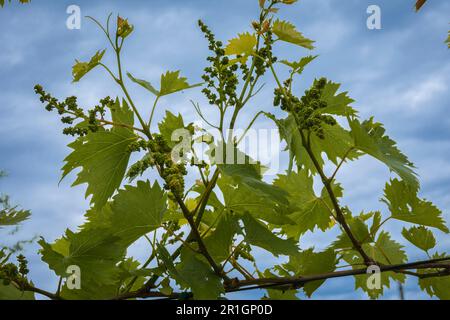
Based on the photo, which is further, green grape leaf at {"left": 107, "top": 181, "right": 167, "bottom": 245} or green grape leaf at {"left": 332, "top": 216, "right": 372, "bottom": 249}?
green grape leaf at {"left": 332, "top": 216, "right": 372, "bottom": 249}

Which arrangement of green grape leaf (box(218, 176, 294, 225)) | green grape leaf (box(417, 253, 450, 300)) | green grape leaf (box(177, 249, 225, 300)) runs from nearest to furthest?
1. green grape leaf (box(177, 249, 225, 300))
2. green grape leaf (box(218, 176, 294, 225))
3. green grape leaf (box(417, 253, 450, 300))

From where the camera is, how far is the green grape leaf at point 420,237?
6.46 feet

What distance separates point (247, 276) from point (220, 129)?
0.50 m

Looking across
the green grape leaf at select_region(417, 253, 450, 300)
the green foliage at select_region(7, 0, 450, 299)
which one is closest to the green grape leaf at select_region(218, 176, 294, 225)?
the green foliage at select_region(7, 0, 450, 299)

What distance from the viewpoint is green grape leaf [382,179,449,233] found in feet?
6.14

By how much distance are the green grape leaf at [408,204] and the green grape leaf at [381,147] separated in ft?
0.44

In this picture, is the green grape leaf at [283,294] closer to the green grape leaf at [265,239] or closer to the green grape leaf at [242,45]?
the green grape leaf at [265,239]

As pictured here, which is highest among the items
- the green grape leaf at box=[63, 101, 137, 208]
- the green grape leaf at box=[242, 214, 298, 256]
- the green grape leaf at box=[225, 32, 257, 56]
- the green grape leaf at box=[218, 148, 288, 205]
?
the green grape leaf at box=[225, 32, 257, 56]

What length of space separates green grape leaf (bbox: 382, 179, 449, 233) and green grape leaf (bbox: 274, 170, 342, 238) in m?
0.23

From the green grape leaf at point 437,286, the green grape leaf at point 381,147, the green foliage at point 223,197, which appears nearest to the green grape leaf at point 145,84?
the green foliage at point 223,197

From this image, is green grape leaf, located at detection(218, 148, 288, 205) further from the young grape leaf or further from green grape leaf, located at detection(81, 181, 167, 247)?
the young grape leaf

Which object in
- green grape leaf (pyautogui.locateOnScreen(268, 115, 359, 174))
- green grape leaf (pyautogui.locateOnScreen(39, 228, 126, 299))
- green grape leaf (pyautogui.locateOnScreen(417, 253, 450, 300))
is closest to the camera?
green grape leaf (pyautogui.locateOnScreen(39, 228, 126, 299))

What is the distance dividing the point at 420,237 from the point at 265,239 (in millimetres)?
730

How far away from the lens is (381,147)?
5.86 feet
